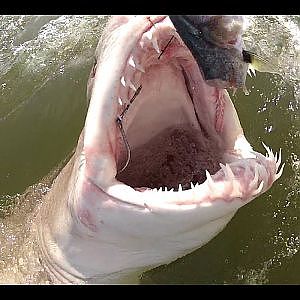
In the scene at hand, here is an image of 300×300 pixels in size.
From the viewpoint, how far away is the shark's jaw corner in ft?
5.85

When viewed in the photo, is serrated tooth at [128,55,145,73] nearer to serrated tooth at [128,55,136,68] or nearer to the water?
serrated tooth at [128,55,136,68]

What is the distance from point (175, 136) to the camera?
2.32 m

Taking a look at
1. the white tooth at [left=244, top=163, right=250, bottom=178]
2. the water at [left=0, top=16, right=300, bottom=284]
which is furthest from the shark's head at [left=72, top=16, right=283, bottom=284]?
the water at [left=0, top=16, right=300, bottom=284]

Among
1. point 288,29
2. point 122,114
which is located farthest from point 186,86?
point 288,29

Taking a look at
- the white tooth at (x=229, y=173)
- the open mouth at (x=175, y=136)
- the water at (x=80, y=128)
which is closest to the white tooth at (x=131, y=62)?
the open mouth at (x=175, y=136)

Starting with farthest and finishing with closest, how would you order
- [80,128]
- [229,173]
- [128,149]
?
[80,128]
[128,149]
[229,173]

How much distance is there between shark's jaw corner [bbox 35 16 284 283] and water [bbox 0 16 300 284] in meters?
0.40

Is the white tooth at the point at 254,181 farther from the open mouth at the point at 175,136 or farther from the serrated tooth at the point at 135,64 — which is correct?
the serrated tooth at the point at 135,64

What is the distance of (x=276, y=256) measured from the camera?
2543 mm

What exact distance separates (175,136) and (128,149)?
0.37 meters

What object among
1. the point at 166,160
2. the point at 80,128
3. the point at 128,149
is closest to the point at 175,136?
the point at 166,160

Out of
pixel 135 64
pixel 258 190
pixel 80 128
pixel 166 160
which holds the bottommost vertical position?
pixel 80 128

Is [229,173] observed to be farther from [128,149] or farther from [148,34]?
[148,34]

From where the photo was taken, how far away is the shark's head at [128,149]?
1.77 metres
